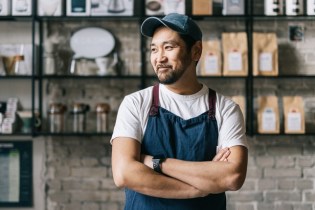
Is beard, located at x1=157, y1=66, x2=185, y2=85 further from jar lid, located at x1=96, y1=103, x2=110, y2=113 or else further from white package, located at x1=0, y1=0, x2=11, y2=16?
white package, located at x1=0, y1=0, x2=11, y2=16

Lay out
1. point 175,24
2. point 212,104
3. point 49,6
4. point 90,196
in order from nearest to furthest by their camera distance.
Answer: point 175,24 → point 212,104 → point 49,6 → point 90,196

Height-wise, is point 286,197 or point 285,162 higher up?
point 285,162

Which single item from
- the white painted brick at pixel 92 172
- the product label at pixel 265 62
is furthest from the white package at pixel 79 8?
the product label at pixel 265 62

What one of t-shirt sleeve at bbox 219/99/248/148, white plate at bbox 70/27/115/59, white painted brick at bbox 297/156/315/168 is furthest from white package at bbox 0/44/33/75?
t-shirt sleeve at bbox 219/99/248/148

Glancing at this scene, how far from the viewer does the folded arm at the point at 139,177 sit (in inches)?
75.8

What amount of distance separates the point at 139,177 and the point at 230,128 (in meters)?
0.37

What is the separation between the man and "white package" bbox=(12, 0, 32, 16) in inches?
85.6

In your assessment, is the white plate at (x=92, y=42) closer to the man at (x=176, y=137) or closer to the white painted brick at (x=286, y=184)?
the white painted brick at (x=286, y=184)

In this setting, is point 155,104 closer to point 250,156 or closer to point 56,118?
point 56,118

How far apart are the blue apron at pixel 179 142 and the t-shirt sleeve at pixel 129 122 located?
4 cm

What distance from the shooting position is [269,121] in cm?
388

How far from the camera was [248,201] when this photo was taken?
4027 millimetres

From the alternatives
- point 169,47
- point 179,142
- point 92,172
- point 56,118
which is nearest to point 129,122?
point 179,142

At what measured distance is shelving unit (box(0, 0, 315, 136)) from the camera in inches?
154
